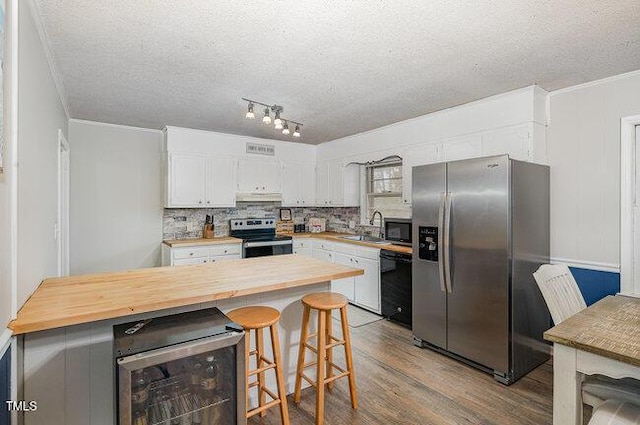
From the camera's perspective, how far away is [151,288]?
186cm

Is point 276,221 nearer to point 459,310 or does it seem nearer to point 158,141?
point 158,141

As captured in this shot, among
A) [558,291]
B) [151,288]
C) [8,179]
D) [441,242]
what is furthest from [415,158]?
[8,179]

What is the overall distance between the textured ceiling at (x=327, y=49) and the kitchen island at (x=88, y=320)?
1.54 m

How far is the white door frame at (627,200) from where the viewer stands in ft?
8.57

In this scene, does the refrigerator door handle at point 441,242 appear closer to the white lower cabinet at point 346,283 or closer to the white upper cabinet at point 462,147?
the white upper cabinet at point 462,147

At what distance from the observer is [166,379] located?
5.15ft

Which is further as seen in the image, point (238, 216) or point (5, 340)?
point (238, 216)

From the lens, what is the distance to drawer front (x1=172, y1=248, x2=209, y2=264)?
13.6ft

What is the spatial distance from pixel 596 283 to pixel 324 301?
2417 millimetres

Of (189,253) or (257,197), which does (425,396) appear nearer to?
(189,253)

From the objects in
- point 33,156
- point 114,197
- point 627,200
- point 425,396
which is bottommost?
point 425,396

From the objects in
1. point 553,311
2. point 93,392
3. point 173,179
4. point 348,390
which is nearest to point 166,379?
point 93,392

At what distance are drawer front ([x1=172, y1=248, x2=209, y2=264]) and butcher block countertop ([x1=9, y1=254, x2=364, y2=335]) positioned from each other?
188 cm

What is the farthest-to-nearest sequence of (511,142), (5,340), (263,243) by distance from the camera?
1. (263,243)
2. (511,142)
3. (5,340)
